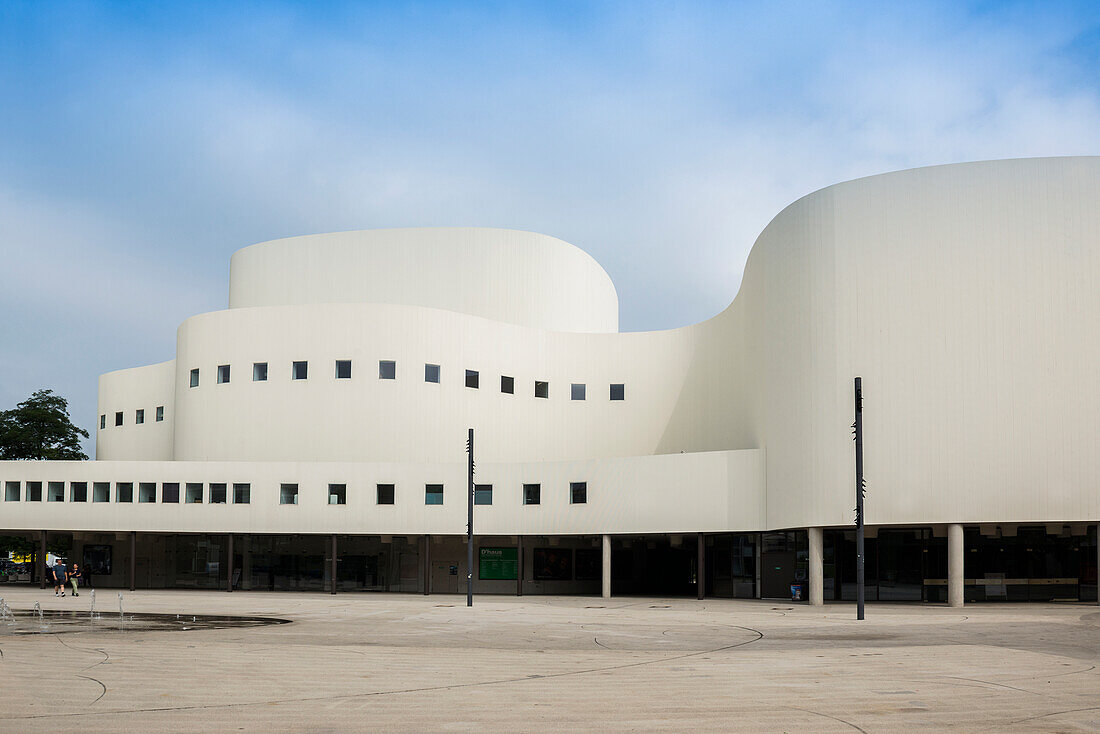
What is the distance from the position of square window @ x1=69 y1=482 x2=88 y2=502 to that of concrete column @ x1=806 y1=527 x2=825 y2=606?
32.3m

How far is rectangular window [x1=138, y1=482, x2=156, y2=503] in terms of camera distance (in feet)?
161

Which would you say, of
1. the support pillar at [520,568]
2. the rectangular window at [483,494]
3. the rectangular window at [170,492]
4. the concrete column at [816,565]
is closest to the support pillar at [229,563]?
the rectangular window at [170,492]

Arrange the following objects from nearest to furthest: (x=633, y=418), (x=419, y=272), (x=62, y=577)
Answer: (x=62, y=577), (x=633, y=418), (x=419, y=272)

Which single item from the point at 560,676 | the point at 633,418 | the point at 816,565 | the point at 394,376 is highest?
the point at 394,376

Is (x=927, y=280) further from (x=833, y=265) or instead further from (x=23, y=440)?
(x=23, y=440)

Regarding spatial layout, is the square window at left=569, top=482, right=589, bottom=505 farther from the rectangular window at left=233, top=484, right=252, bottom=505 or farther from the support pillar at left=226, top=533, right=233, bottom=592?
the support pillar at left=226, top=533, right=233, bottom=592

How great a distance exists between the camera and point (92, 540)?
56.0 m

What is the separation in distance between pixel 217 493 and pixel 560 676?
35796mm

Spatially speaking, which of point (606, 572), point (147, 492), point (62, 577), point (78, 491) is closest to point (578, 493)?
point (606, 572)

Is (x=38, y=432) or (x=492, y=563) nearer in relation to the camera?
(x=492, y=563)

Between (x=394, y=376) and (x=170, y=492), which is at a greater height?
(x=394, y=376)

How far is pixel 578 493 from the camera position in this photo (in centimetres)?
4734

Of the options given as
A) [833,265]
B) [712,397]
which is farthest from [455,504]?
[833,265]

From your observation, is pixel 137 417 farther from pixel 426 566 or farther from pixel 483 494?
pixel 483 494
